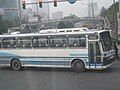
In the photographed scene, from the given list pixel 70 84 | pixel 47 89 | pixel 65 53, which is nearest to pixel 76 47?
pixel 65 53

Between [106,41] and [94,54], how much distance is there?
3.71 ft

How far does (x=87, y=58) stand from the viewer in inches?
625

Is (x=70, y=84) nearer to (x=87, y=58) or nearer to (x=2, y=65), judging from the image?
(x=87, y=58)

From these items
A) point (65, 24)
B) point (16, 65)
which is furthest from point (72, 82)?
point (65, 24)

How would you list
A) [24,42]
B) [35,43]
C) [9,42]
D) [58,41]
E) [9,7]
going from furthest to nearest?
1. [9,7]
2. [9,42]
3. [24,42]
4. [35,43]
5. [58,41]

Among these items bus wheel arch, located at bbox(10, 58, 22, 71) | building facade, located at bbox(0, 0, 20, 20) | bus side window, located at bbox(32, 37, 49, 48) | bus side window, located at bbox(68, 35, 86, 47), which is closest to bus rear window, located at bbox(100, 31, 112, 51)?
bus side window, located at bbox(68, 35, 86, 47)

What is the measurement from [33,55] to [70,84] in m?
5.44

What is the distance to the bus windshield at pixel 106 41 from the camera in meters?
15.9

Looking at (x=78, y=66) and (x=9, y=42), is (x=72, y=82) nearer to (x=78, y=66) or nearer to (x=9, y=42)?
(x=78, y=66)

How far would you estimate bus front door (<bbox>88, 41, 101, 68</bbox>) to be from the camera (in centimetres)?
1562

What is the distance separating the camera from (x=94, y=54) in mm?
15727

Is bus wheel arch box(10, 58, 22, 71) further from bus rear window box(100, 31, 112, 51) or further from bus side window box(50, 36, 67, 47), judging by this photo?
bus rear window box(100, 31, 112, 51)

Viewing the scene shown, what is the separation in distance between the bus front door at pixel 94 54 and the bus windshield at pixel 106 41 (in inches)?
14.4

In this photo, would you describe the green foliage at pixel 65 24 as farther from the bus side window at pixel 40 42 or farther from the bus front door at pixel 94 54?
the bus front door at pixel 94 54
